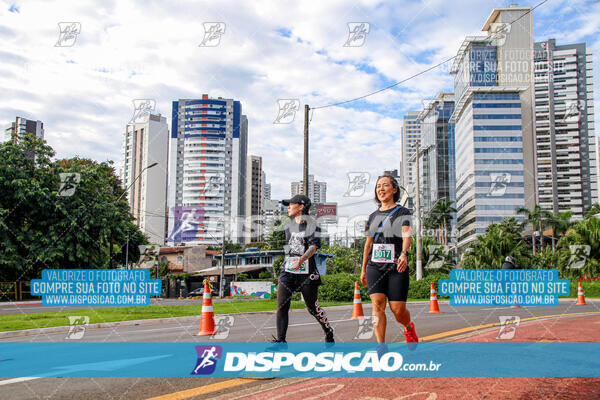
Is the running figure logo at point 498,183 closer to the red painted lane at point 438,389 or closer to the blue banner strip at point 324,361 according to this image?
the blue banner strip at point 324,361

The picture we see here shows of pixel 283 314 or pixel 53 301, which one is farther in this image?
pixel 53 301

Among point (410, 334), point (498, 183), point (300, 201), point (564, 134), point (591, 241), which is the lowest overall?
point (410, 334)

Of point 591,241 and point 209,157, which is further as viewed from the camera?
Answer: point 209,157

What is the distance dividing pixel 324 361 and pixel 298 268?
41.7 inches

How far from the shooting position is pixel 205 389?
3.75 meters

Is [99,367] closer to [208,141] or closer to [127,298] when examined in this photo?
[127,298]

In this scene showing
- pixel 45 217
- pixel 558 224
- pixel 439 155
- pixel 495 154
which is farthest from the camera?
pixel 439 155

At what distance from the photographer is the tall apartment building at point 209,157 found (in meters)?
151

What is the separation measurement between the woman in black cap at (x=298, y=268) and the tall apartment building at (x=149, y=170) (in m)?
123

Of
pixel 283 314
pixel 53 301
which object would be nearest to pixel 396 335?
pixel 283 314

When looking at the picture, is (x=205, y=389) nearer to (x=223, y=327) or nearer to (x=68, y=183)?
(x=223, y=327)

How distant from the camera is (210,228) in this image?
153m

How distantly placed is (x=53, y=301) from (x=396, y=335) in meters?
A: 22.1

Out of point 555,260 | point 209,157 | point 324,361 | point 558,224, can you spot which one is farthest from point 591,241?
point 209,157
